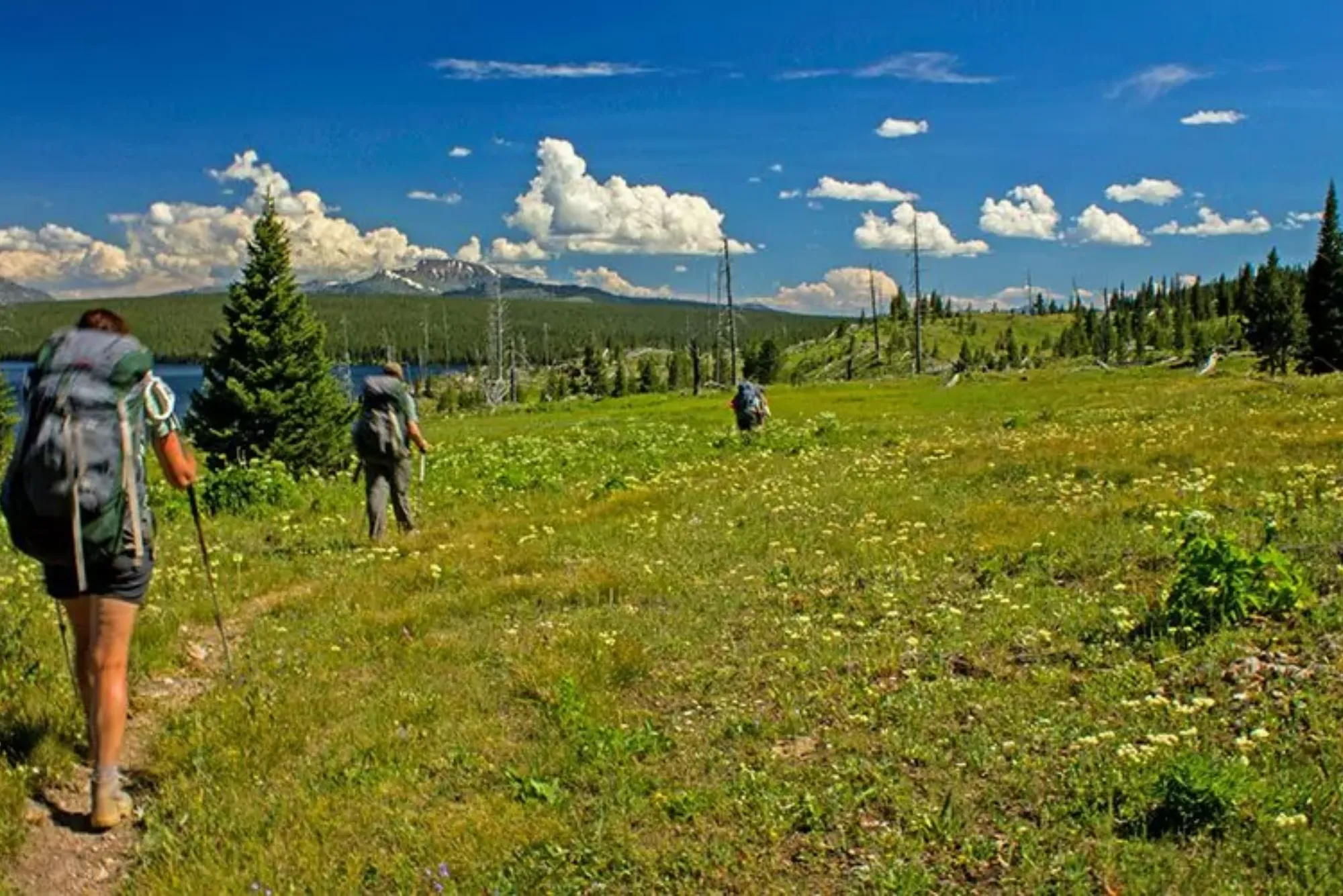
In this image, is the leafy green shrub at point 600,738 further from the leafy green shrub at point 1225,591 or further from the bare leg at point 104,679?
the leafy green shrub at point 1225,591

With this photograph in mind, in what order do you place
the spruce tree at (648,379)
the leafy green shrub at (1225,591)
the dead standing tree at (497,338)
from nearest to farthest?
the leafy green shrub at (1225,591)
the dead standing tree at (497,338)
the spruce tree at (648,379)

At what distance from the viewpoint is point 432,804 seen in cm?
647

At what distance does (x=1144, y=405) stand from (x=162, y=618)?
3398 cm

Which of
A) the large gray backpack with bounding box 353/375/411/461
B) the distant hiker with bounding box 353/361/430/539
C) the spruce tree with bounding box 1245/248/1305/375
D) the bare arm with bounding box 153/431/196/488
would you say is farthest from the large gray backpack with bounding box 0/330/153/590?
the spruce tree with bounding box 1245/248/1305/375

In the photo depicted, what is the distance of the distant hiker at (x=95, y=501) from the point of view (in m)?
6.08

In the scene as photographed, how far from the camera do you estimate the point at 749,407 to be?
32.2 meters

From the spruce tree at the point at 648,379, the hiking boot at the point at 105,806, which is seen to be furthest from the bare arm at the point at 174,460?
the spruce tree at the point at 648,379

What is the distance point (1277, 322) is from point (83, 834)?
107219 mm

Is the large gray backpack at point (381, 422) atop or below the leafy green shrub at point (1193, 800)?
atop

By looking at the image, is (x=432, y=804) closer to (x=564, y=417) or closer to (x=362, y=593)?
(x=362, y=593)

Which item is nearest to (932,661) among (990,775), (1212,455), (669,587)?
(990,775)

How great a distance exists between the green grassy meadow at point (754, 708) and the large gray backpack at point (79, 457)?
5.98ft

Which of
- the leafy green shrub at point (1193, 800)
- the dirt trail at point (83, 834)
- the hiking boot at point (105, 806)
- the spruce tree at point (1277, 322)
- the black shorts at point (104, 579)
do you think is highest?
the spruce tree at point (1277, 322)

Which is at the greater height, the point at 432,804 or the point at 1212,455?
the point at 1212,455
